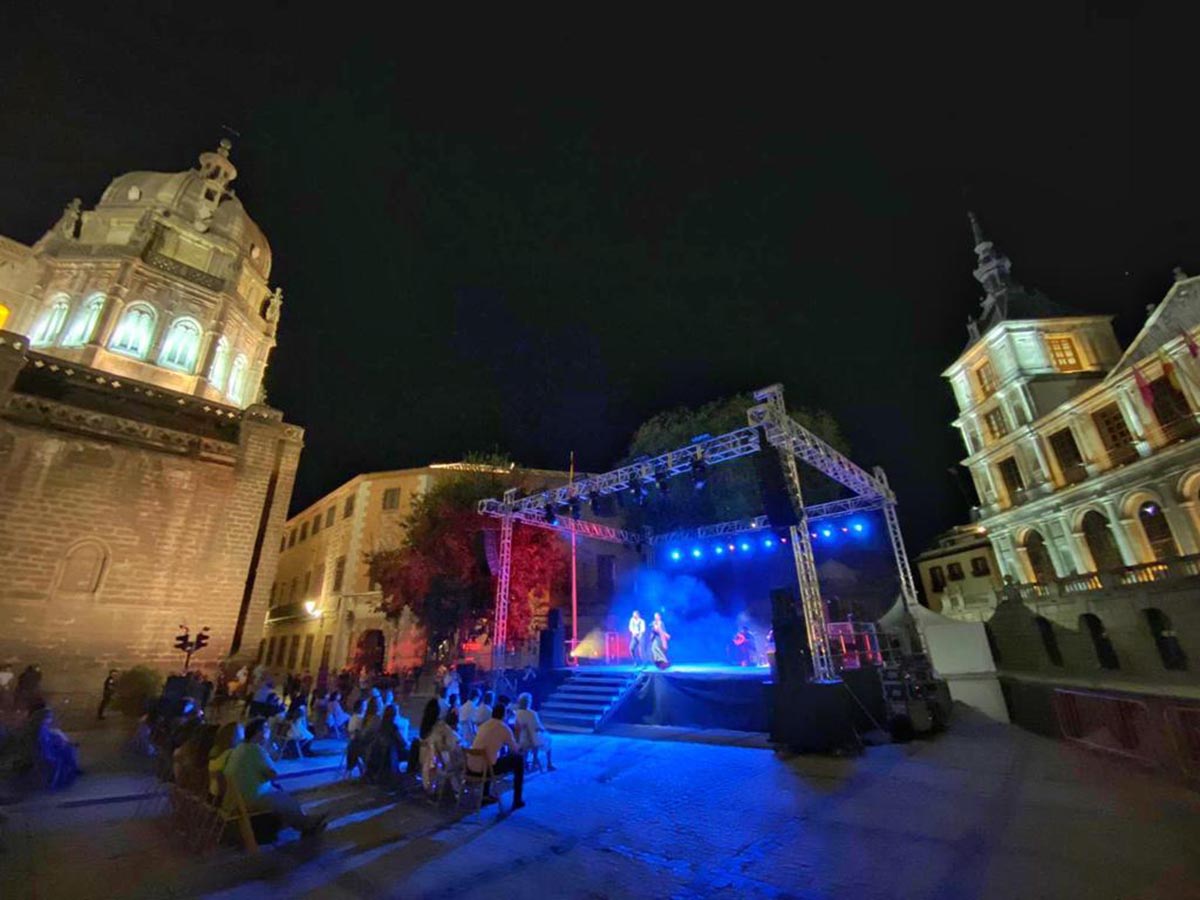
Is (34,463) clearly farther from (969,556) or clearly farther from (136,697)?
(969,556)

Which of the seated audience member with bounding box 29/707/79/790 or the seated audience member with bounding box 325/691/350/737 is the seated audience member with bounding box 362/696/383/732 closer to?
the seated audience member with bounding box 29/707/79/790

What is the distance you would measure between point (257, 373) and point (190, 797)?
22965 mm

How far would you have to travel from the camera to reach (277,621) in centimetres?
3019

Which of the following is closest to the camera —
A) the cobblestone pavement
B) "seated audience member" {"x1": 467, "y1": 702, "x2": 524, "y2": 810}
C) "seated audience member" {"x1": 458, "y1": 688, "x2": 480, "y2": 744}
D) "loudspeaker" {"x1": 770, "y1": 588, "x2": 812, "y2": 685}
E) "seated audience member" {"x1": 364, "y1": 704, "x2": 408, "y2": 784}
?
the cobblestone pavement

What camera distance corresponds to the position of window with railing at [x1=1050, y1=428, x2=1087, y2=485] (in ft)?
72.3

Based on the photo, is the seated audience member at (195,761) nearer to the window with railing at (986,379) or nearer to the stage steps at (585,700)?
the stage steps at (585,700)

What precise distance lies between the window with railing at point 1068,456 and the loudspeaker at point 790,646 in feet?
71.2

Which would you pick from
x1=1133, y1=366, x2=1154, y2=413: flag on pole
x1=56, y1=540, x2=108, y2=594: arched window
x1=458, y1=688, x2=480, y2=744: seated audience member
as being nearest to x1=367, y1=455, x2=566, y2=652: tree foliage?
x1=56, y1=540, x2=108, y2=594: arched window

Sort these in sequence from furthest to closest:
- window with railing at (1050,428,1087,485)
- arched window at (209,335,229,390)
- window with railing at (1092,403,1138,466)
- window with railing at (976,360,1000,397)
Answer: window with railing at (976,360,1000,397)
window with railing at (1050,428,1087,485)
arched window at (209,335,229,390)
window with railing at (1092,403,1138,466)

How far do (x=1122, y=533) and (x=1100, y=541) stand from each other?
6.43 feet

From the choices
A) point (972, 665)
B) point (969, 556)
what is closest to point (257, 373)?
point (972, 665)

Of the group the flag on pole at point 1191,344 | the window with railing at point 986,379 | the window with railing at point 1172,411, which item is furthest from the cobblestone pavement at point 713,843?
the window with railing at point 986,379

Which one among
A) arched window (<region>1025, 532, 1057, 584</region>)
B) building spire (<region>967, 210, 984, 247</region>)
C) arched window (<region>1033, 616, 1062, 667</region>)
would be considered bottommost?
arched window (<region>1033, 616, 1062, 667</region>)

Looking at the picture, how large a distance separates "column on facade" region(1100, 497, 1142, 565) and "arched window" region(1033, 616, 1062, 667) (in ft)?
12.4
